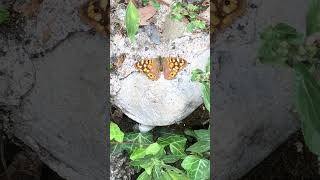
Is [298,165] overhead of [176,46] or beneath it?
beneath

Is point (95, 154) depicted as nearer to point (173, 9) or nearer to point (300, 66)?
point (173, 9)

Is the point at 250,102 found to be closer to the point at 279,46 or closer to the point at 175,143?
the point at 175,143

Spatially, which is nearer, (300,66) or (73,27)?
(300,66)

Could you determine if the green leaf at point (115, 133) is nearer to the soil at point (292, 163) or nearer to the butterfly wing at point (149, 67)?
the butterfly wing at point (149, 67)

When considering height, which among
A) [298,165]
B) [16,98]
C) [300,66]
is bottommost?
[298,165]

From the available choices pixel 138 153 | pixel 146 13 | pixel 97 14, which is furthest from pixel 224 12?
pixel 138 153

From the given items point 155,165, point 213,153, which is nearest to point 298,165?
point 213,153
